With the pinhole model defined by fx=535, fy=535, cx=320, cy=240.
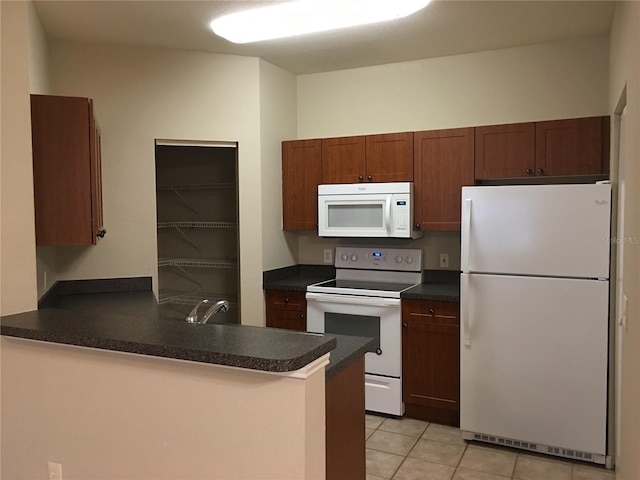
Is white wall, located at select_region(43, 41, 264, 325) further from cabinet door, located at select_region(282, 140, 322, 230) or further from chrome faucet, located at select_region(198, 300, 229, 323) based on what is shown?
chrome faucet, located at select_region(198, 300, 229, 323)

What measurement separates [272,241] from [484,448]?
2.17 metres

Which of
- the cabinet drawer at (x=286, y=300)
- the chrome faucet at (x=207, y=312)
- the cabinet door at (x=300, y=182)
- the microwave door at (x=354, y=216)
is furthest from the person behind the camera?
the cabinet door at (x=300, y=182)

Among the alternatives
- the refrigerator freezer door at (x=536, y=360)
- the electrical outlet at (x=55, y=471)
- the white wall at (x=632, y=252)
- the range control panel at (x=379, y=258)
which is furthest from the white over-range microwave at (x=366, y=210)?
the electrical outlet at (x=55, y=471)

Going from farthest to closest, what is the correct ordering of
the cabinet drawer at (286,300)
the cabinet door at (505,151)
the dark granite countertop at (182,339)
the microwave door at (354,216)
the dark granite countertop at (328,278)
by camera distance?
1. the cabinet drawer at (286,300)
2. the microwave door at (354,216)
3. the dark granite countertop at (328,278)
4. the cabinet door at (505,151)
5. the dark granite countertop at (182,339)

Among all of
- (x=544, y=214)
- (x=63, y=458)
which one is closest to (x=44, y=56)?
(x=63, y=458)

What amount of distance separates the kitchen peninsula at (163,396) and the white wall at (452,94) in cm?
248

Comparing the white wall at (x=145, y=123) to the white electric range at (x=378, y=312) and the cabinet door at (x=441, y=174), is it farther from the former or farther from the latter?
the cabinet door at (x=441, y=174)

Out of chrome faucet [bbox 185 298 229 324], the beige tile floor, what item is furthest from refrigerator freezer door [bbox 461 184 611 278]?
chrome faucet [bbox 185 298 229 324]

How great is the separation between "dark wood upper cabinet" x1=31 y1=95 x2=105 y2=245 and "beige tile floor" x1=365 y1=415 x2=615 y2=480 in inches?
84.5

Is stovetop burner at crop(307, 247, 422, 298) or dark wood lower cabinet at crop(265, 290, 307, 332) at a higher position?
stovetop burner at crop(307, 247, 422, 298)

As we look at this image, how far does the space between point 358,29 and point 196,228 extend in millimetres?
2600

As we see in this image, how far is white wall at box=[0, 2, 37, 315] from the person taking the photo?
2.44 meters

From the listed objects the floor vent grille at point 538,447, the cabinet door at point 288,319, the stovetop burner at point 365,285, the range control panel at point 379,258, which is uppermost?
the range control panel at point 379,258

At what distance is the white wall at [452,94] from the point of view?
3757mm
